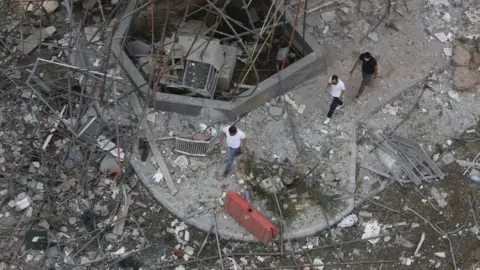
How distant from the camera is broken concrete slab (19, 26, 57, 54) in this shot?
10.8 meters

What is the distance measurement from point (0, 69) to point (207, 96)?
3.80m

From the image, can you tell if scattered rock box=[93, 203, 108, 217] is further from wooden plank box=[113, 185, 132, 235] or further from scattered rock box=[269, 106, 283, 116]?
scattered rock box=[269, 106, 283, 116]

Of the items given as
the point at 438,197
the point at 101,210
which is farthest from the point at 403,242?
the point at 101,210

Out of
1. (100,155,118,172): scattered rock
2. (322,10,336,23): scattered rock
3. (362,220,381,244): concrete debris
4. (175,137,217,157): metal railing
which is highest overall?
(322,10,336,23): scattered rock

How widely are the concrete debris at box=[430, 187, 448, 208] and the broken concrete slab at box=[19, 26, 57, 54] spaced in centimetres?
767

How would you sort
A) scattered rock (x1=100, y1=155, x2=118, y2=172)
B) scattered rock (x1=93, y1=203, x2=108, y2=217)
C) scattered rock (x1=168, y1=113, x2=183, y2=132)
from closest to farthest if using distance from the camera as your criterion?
scattered rock (x1=93, y1=203, x2=108, y2=217), scattered rock (x1=100, y1=155, x2=118, y2=172), scattered rock (x1=168, y1=113, x2=183, y2=132)

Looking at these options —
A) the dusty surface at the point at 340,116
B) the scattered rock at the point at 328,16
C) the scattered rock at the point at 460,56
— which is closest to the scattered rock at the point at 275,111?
the dusty surface at the point at 340,116

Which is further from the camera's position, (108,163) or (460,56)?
(460,56)

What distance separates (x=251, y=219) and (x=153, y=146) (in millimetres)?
2221

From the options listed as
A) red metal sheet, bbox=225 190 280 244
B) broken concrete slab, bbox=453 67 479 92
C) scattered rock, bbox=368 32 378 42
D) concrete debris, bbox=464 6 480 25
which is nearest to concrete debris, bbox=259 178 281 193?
red metal sheet, bbox=225 190 280 244

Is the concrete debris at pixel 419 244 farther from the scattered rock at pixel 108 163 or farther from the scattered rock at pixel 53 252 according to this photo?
the scattered rock at pixel 53 252

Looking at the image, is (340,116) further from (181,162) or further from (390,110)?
(181,162)

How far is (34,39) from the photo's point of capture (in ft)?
36.0

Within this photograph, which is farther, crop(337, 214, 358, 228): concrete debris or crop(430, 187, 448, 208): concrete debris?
crop(430, 187, 448, 208): concrete debris
